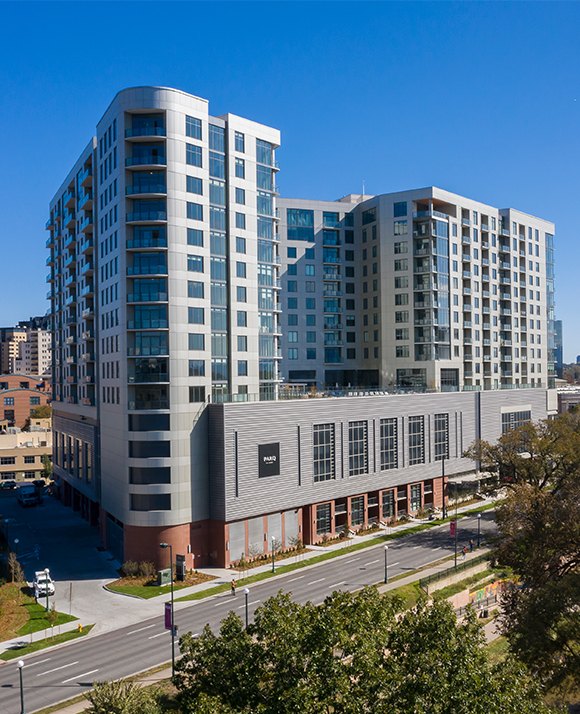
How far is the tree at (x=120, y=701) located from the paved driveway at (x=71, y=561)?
2275 cm

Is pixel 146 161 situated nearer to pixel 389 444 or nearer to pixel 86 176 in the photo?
pixel 86 176

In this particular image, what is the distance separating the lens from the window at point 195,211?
65438mm

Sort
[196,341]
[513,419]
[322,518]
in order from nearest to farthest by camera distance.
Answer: [196,341] → [322,518] → [513,419]

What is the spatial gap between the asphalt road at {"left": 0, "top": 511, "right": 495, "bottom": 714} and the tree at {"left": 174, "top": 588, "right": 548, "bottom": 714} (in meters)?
17.3

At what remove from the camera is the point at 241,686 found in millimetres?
24469

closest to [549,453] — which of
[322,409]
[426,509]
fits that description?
[426,509]

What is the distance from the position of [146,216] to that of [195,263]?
22.0 ft

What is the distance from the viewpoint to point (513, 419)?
4122 inches

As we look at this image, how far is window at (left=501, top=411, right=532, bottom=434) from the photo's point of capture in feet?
→ 335

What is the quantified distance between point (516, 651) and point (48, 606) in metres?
37.7

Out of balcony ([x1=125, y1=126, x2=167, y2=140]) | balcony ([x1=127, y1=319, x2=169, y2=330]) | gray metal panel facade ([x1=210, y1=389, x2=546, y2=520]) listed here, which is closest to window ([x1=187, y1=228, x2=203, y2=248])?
balcony ([x1=127, y1=319, x2=169, y2=330])

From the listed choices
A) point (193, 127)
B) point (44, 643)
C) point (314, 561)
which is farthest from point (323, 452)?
point (193, 127)

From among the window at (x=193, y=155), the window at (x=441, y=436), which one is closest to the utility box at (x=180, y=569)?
the window at (x=193, y=155)

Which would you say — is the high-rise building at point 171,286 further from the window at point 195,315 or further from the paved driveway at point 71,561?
the paved driveway at point 71,561
